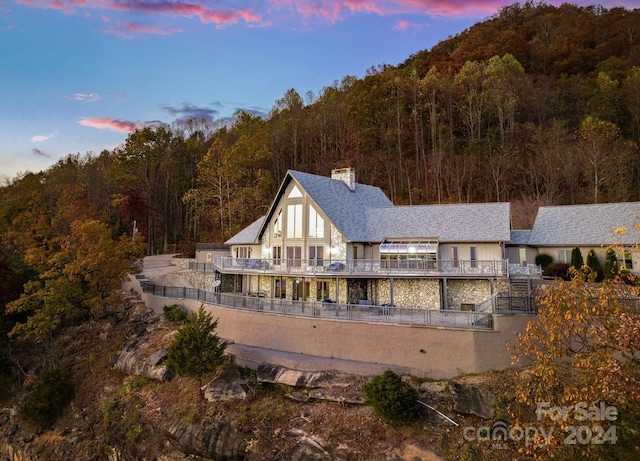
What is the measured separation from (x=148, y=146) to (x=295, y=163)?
71.6 ft

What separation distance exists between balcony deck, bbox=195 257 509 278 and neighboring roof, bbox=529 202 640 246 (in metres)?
7.08

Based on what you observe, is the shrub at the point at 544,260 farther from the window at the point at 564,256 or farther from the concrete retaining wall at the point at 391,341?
the concrete retaining wall at the point at 391,341

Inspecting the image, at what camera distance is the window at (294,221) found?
30.6 metres

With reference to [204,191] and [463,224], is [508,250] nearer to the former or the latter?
[463,224]

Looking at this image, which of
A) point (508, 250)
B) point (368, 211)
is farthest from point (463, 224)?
point (368, 211)

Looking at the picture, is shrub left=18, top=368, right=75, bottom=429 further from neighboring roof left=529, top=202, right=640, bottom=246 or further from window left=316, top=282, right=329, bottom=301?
neighboring roof left=529, top=202, right=640, bottom=246

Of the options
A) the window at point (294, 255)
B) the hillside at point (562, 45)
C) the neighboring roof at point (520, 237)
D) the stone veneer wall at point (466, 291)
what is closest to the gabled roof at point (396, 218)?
the neighboring roof at point (520, 237)

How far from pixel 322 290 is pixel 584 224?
19.6m

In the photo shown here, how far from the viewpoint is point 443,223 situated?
28.3 m

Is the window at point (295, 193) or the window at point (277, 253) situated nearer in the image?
the window at point (295, 193)

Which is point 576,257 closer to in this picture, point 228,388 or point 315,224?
point 315,224

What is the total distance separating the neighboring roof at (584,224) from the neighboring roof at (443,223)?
416 centimetres

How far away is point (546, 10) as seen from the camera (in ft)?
256

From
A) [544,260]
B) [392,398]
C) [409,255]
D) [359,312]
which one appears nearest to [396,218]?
[409,255]
